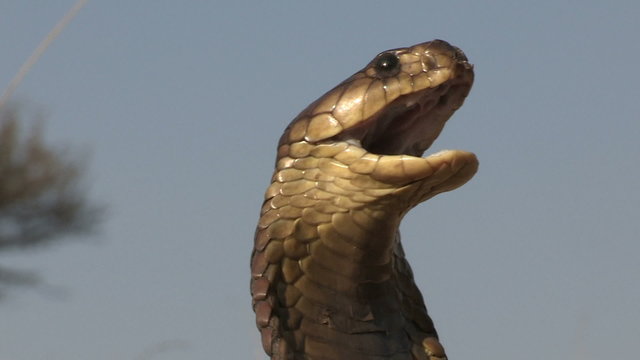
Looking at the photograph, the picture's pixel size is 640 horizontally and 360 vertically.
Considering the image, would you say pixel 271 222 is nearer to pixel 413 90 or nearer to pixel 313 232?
pixel 313 232

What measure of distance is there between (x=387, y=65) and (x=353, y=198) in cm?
40

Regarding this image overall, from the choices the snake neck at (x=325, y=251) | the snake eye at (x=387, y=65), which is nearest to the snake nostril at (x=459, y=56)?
the snake eye at (x=387, y=65)

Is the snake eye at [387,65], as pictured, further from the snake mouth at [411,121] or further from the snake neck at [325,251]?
the snake neck at [325,251]

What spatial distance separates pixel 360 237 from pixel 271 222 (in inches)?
9.3

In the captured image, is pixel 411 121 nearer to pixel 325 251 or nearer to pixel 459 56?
pixel 459 56

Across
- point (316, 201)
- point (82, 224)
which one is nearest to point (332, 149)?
point (316, 201)

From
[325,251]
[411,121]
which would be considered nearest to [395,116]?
[411,121]

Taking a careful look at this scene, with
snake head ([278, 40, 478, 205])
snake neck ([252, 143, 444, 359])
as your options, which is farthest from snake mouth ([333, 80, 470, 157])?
snake neck ([252, 143, 444, 359])

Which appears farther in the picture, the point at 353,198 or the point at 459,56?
the point at 459,56

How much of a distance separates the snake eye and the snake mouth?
8 centimetres

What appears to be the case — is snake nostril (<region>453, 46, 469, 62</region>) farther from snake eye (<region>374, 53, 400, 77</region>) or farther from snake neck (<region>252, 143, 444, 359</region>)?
snake neck (<region>252, 143, 444, 359</region>)

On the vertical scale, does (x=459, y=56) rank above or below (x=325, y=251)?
above

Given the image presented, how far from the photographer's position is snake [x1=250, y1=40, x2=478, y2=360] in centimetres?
400

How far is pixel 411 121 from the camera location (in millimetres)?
4180
